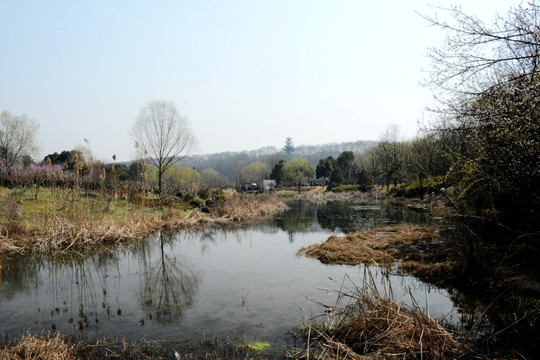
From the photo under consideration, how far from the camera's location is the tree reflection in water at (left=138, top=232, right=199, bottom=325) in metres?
5.66

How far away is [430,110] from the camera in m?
7.41

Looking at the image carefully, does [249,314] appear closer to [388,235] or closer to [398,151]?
[388,235]

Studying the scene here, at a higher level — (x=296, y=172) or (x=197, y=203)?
(x=296, y=172)

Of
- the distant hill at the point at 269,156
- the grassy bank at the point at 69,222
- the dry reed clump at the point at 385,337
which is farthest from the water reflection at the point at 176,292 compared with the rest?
the distant hill at the point at 269,156

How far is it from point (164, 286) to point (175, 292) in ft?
1.70

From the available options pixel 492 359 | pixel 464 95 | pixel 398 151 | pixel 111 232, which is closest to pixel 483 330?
pixel 492 359

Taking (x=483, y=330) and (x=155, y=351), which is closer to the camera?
(x=155, y=351)

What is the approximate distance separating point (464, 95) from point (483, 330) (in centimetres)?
403

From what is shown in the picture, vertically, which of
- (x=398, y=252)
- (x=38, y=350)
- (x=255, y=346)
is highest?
(x=38, y=350)

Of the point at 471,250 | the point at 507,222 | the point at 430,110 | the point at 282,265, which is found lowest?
the point at 282,265

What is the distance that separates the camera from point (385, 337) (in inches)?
159

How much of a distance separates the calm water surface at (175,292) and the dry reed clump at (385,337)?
833 mm

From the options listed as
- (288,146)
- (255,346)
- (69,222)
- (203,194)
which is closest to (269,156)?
(288,146)

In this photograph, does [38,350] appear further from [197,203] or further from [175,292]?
[197,203]
